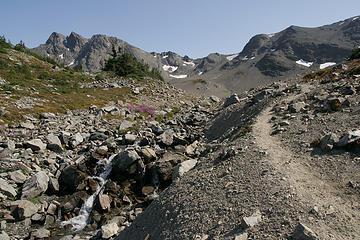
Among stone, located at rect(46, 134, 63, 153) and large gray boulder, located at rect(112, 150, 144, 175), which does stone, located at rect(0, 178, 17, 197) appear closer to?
stone, located at rect(46, 134, 63, 153)

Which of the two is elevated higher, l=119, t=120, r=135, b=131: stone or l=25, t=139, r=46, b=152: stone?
l=25, t=139, r=46, b=152: stone

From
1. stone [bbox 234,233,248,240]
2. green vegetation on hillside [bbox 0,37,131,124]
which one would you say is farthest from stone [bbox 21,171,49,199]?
stone [bbox 234,233,248,240]

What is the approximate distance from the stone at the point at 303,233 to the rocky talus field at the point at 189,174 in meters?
0.03

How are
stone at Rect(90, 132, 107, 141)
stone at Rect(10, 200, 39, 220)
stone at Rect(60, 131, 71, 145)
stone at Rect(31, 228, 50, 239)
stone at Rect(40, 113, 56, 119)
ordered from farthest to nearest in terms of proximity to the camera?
1. stone at Rect(40, 113, 56, 119)
2. stone at Rect(90, 132, 107, 141)
3. stone at Rect(60, 131, 71, 145)
4. stone at Rect(10, 200, 39, 220)
5. stone at Rect(31, 228, 50, 239)

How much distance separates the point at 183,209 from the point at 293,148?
7342 mm

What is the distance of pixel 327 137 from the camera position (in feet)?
36.6

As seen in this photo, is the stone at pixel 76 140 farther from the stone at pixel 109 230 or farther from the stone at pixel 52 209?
the stone at pixel 109 230

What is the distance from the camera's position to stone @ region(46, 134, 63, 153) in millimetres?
18703

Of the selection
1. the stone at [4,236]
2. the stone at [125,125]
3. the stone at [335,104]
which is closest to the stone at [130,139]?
the stone at [125,125]

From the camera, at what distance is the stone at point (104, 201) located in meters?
13.5

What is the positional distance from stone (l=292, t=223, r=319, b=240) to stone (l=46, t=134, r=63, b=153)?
1896 cm

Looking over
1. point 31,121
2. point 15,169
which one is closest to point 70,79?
point 31,121

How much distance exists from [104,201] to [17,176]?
6.20m

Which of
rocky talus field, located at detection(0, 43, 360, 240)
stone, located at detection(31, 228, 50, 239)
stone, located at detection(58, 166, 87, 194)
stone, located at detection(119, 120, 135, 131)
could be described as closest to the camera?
rocky talus field, located at detection(0, 43, 360, 240)
